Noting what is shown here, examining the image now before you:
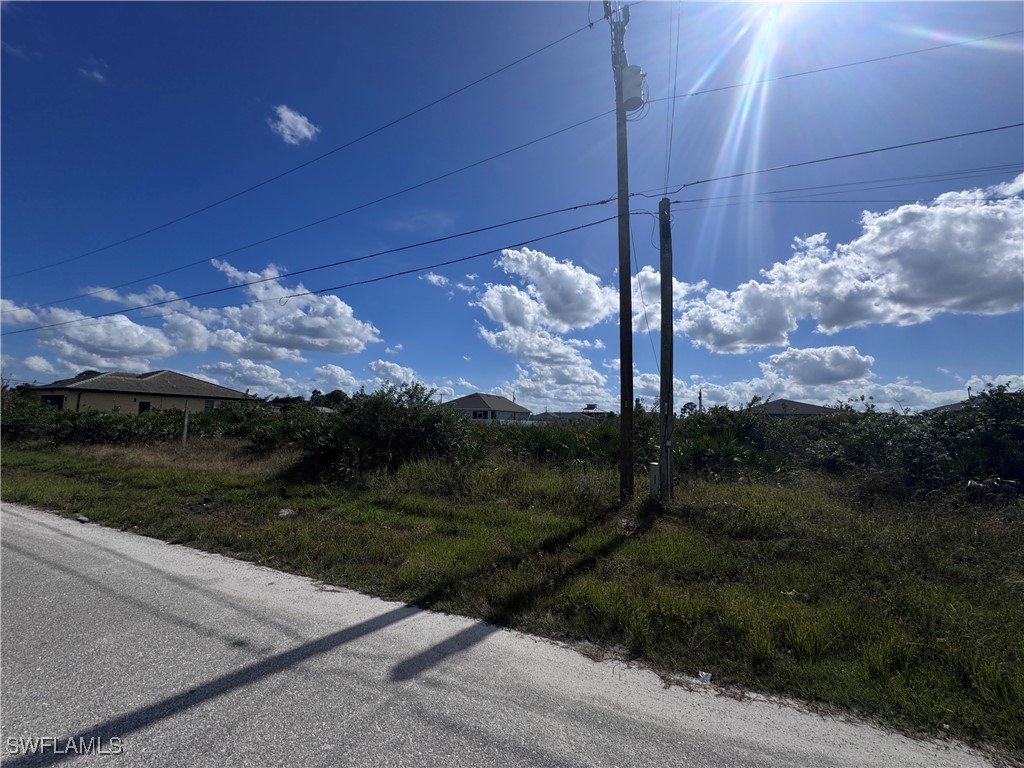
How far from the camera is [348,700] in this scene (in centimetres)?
303

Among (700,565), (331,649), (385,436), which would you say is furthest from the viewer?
(385,436)

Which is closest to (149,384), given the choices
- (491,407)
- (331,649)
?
(491,407)

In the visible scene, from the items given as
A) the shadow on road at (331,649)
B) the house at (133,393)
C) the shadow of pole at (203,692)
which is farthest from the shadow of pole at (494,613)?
the house at (133,393)

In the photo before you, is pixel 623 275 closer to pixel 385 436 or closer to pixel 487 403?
pixel 385 436

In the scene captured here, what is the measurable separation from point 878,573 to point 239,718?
20.0 feet

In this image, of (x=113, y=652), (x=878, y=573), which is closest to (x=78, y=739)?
(x=113, y=652)

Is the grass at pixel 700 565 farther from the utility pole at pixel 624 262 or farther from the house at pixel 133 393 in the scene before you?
the house at pixel 133 393

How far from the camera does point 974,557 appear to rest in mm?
5668

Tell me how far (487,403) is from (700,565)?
55.6 metres

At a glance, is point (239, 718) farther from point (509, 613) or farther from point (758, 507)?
point (758, 507)

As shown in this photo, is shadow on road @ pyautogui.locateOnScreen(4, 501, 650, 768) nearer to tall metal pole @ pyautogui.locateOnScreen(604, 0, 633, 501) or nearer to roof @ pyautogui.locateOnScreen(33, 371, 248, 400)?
tall metal pole @ pyautogui.locateOnScreen(604, 0, 633, 501)

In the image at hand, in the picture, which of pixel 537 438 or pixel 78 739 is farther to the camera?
pixel 537 438

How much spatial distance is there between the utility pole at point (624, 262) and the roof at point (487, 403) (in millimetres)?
50424

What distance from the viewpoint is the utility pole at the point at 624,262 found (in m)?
8.77
